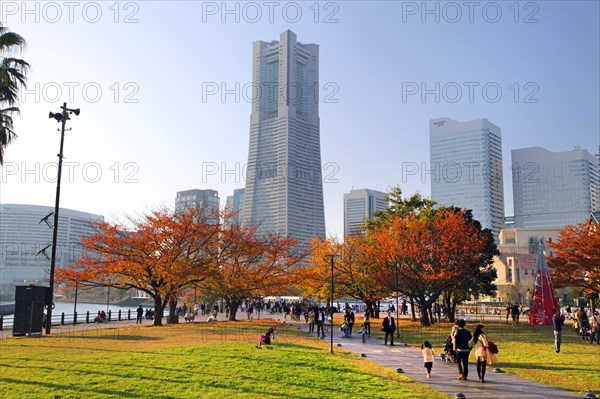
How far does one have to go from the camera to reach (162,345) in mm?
21625

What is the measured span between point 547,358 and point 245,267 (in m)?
25.4

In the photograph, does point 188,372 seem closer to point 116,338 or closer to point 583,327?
point 116,338

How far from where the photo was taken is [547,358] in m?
19.3

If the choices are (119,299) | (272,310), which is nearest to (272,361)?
(272,310)

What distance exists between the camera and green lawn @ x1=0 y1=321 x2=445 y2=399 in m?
12.3

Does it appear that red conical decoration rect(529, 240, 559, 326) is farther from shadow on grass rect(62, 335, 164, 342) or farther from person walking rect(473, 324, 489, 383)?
shadow on grass rect(62, 335, 164, 342)

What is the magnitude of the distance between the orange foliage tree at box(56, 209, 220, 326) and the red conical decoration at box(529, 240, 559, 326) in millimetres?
22769

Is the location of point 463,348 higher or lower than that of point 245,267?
lower

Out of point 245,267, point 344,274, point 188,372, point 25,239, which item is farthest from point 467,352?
point 25,239

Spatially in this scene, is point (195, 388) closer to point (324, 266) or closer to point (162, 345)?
point (162, 345)

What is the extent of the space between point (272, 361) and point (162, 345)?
21.4 ft

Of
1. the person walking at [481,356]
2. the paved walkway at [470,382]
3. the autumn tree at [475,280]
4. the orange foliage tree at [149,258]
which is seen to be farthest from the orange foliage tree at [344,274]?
the person walking at [481,356]

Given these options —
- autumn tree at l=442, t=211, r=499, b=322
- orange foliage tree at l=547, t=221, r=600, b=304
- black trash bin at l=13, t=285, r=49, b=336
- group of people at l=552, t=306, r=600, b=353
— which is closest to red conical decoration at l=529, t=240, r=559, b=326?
orange foliage tree at l=547, t=221, r=600, b=304

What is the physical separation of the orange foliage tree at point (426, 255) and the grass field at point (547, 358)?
314 inches
